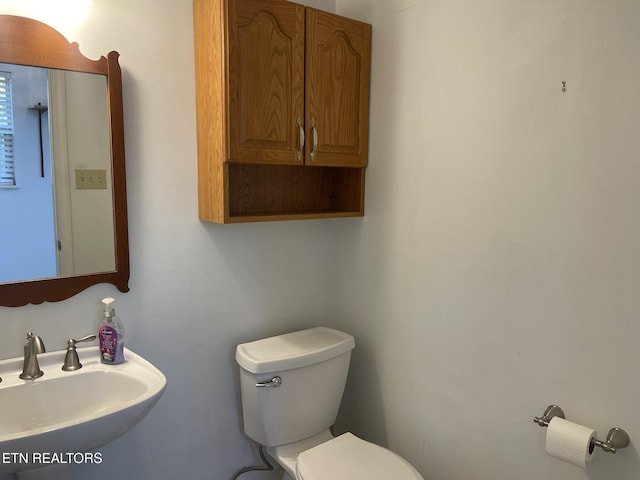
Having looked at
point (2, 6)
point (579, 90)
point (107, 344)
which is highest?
point (2, 6)

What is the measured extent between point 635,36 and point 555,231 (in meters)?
0.52

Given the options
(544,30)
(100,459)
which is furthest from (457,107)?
(100,459)

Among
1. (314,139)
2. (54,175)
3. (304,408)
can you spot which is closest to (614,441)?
(304,408)

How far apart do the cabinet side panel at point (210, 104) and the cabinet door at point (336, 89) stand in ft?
1.09

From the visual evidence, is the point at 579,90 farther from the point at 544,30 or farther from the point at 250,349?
the point at 250,349

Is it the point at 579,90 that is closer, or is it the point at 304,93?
the point at 579,90

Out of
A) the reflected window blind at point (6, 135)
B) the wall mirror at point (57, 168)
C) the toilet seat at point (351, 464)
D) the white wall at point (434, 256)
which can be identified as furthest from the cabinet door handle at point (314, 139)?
the toilet seat at point (351, 464)

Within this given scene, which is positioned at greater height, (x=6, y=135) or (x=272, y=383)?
(x=6, y=135)

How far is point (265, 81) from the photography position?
1599 millimetres

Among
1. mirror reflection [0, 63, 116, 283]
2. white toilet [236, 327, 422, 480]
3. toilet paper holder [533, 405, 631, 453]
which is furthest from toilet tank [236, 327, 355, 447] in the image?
toilet paper holder [533, 405, 631, 453]

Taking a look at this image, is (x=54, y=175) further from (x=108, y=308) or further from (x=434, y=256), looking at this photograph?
(x=434, y=256)

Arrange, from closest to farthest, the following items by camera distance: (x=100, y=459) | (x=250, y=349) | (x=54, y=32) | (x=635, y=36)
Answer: (x=635, y=36)
(x=54, y=32)
(x=100, y=459)
(x=250, y=349)

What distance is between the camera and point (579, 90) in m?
1.25

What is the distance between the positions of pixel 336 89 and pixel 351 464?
135 cm
